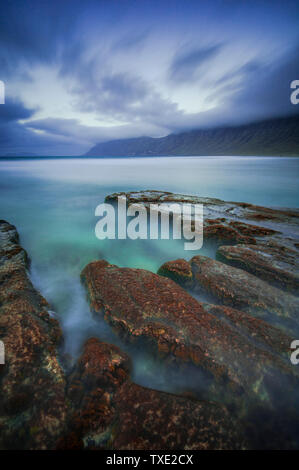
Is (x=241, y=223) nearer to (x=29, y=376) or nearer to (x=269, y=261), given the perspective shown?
(x=269, y=261)

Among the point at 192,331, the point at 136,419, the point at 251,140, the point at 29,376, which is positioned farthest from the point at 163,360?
the point at 251,140

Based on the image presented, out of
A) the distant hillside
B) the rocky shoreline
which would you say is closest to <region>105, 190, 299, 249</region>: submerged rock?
the rocky shoreline

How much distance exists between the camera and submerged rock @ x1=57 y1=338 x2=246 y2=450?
1.69 meters

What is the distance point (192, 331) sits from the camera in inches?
102

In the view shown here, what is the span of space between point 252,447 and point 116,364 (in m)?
1.52

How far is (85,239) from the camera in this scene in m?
6.84

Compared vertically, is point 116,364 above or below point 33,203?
below

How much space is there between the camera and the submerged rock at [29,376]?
1722 millimetres

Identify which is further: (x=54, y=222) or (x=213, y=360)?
(x=54, y=222)

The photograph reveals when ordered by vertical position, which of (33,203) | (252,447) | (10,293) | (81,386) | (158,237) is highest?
(33,203)

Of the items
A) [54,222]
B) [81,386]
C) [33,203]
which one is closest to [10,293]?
[81,386]

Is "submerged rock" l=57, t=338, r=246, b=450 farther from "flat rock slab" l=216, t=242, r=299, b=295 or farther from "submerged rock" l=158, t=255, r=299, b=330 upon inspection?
"flat rock slab" l=216, t=242, r=299, b=295

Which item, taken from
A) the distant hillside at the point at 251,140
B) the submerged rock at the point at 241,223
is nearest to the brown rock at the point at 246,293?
the submerged rock at the point at 241,223

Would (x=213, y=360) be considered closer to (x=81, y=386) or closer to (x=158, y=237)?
(x=81, y=386)
